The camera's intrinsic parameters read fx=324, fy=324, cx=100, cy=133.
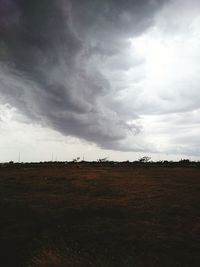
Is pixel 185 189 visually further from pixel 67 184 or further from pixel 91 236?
pixel 91 236

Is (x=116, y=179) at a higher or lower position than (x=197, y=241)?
higher

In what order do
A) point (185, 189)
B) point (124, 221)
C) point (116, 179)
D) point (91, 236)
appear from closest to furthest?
point (91, 236) < point (124, 221) < point (185, 189) < point (116, 179)

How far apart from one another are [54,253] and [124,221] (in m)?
6.47

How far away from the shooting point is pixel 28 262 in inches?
558

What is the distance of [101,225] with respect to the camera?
62.7 feet

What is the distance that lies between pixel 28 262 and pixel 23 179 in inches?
1007

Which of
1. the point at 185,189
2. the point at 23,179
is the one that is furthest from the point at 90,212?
the point at 23,179

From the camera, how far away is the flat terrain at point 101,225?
47.0 feet

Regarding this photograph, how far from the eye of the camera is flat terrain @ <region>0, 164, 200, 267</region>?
47.0 feet

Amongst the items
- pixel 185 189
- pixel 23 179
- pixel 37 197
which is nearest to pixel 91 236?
pixel 37 197

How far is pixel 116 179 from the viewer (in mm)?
37531

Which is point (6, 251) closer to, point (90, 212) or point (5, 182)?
point (90, 212)

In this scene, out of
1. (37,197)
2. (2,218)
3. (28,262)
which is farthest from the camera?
(37,197)

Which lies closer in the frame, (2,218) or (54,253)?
(54,253)
